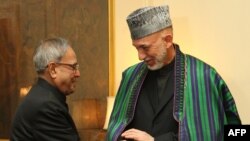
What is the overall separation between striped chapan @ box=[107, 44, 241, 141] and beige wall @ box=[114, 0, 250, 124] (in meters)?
1.52

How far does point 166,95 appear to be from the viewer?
2715mm

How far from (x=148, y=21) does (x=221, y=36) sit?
172 centimetres

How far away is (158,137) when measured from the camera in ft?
8.40

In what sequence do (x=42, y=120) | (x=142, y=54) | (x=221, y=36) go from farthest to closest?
(x=221, y=36)
(x=142, y=54)
(x=42, y=120)

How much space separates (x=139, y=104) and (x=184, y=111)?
0.30m

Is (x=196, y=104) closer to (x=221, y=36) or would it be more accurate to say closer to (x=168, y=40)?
(x=168, y=40)

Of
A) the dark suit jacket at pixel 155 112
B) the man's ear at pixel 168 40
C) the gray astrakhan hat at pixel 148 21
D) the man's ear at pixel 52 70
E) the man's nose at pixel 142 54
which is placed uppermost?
the gray astrakhan hat at pixel 148 21

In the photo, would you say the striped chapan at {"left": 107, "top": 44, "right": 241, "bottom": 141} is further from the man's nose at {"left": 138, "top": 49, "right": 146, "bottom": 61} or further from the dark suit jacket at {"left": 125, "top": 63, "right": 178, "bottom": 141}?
the man's nose at {"left": 138, "top": 49, "right": 146, "bottom": 61}

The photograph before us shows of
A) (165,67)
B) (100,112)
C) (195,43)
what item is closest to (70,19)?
(100,112)

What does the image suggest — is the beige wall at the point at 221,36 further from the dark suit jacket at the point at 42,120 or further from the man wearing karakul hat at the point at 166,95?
the dark suit jacket at the point at 42,120

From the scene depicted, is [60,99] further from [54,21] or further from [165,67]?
[54,21]

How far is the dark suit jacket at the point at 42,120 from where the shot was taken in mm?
2391

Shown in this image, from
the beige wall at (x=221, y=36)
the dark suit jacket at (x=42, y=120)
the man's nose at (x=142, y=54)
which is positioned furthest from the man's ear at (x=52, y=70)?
the beige wall at (x=221, y=36)

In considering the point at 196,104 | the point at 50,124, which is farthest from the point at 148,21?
the point at 50,124
